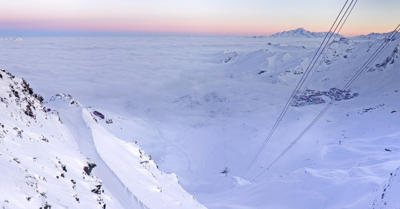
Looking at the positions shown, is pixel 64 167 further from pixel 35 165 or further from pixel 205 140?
pixel 205 140

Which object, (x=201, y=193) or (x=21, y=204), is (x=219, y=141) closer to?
(x=201, y=193)

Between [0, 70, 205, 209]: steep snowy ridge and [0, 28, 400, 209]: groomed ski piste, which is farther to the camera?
[0, 28, 400, 209]: groomed ski piste

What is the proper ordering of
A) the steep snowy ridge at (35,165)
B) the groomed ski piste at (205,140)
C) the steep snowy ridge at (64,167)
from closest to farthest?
the steep snowy ridge at (35,165) < the steep snowy ridge at (64,167) < the groomed ski piste at (205,140)

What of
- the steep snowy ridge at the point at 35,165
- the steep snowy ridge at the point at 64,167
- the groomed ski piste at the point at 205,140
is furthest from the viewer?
the groomed ski piste at the point at 205,140

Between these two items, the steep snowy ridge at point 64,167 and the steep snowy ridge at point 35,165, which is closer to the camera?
the steep snowy ridge at point 35,165

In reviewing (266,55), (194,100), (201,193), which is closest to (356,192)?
(201,193)
